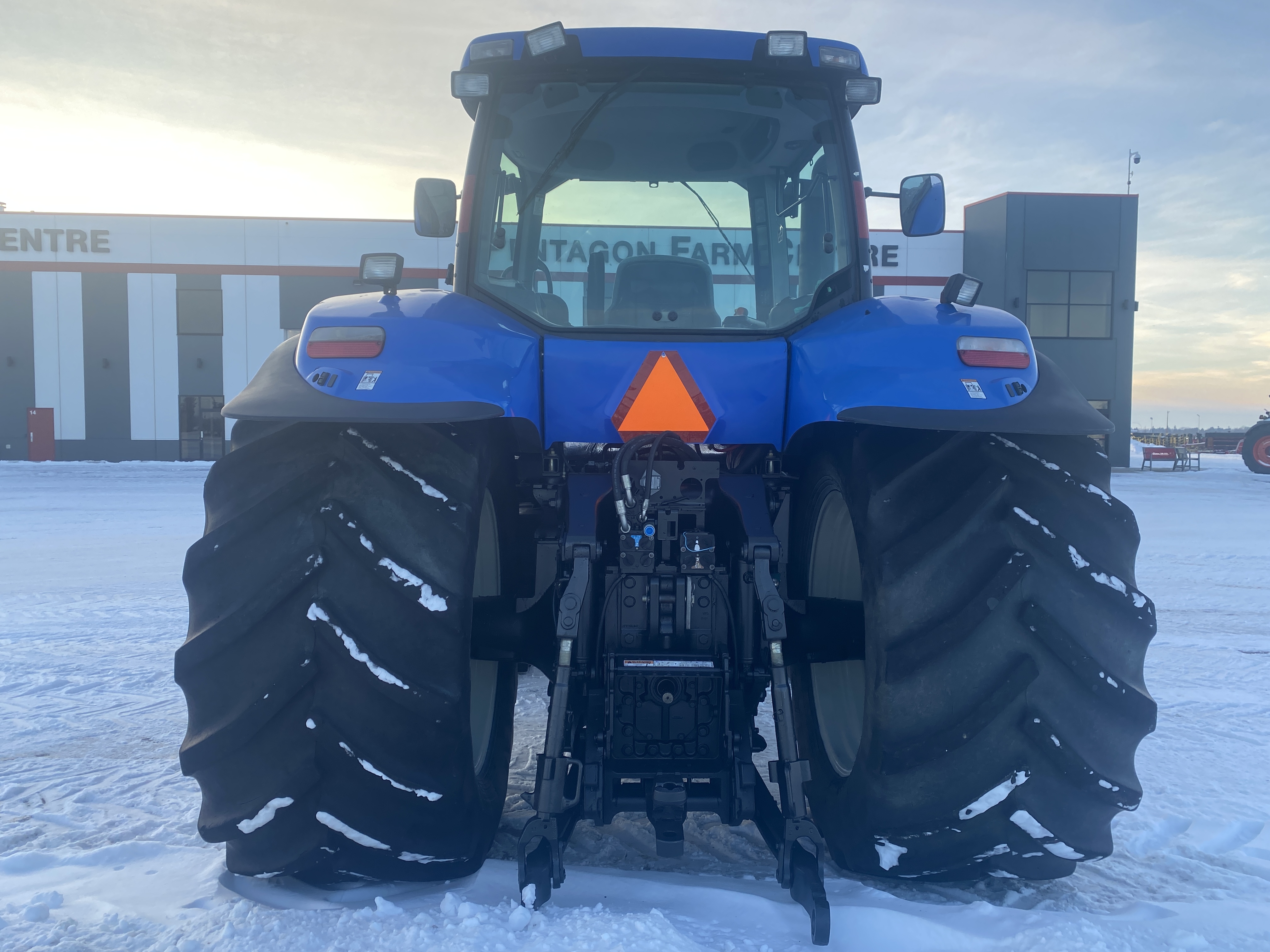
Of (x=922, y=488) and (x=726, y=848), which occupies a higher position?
(x=922, y=488)

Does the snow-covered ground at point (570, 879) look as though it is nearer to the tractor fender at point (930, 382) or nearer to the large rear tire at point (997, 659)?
the large rear tire at point (997, 659)

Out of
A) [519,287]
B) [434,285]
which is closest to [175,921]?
[519,287]

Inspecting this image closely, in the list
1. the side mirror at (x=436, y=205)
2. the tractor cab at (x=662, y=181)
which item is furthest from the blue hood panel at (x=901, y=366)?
the side mirror at (x=436, y=205)

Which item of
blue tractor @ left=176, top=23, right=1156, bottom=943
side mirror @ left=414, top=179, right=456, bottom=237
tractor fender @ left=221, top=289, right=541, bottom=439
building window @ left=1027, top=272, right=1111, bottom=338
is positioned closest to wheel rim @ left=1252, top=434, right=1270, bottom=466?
building window @ left=1027, top=272, right=1111, bottom=338

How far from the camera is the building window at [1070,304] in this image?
2616 cm

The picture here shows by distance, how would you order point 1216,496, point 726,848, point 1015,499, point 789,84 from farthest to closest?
point 1216,496 < point 789,84 < point 726,848 < point 1015,499

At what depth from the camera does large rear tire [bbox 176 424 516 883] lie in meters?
1.81

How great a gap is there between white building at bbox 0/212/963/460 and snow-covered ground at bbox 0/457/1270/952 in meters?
24.0

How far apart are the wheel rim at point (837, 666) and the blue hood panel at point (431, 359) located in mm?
950

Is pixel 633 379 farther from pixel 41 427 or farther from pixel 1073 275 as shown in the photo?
pixel 41 427

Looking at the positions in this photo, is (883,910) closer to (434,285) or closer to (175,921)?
(175,921)

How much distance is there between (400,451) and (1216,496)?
18747 millimetres

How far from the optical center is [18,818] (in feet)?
8.49

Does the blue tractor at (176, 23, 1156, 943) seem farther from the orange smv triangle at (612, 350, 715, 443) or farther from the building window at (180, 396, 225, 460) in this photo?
the building window at (180, 396, 225, 460)
